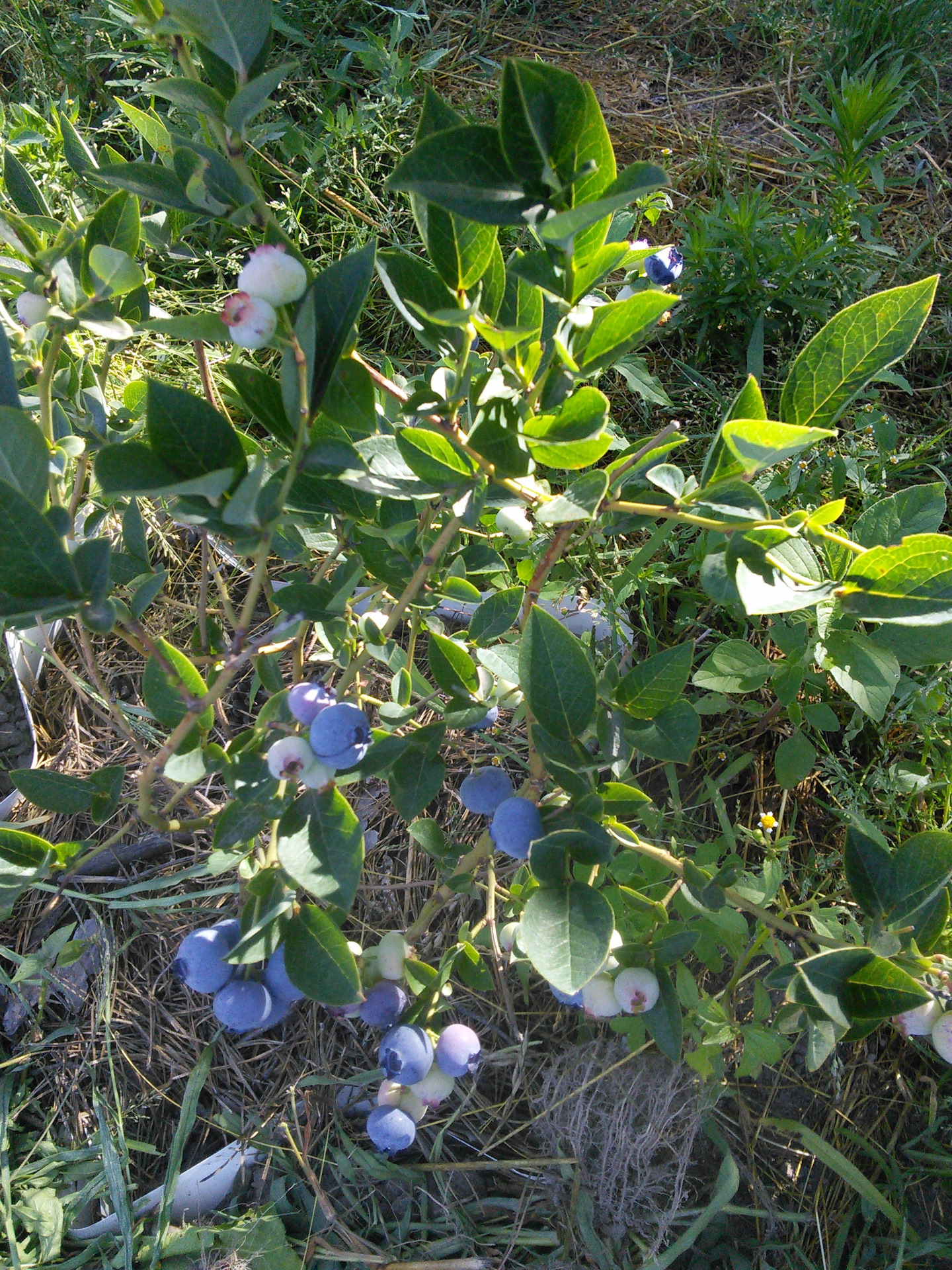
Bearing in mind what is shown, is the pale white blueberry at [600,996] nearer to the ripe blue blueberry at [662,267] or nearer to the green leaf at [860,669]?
the green leaf at [860,669]

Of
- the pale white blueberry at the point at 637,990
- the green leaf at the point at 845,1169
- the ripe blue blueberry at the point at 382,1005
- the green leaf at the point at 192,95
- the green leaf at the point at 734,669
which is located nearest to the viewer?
the green leaf at the point at 192,95

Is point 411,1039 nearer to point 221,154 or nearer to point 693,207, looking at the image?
point 221,154

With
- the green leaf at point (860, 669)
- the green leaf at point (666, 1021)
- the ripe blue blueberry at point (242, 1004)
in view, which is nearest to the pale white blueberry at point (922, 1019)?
the green leaf at point (666, 1021)

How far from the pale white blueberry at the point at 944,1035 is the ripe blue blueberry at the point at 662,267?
0.83m

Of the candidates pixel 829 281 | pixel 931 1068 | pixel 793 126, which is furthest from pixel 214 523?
pixel 793 126

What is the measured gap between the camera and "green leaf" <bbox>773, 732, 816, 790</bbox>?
55.5 inches

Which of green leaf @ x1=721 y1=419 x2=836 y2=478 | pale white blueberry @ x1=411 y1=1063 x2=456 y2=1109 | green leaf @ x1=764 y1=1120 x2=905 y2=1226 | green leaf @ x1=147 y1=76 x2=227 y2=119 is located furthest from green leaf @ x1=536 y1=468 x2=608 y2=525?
green leaf @ x1=764 y1=1120 x2=905 y2=1226

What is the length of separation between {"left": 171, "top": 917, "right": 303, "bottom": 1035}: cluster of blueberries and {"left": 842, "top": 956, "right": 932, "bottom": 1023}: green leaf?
0.57 m

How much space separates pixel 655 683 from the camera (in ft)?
3.18

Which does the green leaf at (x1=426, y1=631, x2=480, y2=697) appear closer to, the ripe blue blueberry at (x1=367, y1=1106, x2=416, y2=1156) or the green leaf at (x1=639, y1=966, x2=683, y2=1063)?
the green leaf at (x1=639, y1=966, x2=683, y2=1063)

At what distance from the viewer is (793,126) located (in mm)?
2277

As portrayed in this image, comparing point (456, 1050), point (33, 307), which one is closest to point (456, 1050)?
point (456, 1050)

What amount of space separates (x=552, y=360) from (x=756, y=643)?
3.19ft

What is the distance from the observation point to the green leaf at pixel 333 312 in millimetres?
744
